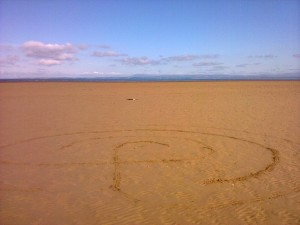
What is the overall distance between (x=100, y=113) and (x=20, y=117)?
454 centimetres

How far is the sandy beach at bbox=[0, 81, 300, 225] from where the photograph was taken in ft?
21.3

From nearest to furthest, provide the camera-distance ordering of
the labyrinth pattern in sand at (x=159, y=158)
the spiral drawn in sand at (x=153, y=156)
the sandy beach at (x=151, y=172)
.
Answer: the sandy beach at (x=151, y=172) → the labyrinth pattern in sand at (x=159, y=158) → the spiral drawn in sand at (x=153, y=156)

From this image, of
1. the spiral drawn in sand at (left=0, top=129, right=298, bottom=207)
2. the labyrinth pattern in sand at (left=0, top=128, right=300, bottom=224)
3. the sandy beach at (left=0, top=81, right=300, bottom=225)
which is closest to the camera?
the sandy beach at (left=0, top=81, right=300, bottom=225)

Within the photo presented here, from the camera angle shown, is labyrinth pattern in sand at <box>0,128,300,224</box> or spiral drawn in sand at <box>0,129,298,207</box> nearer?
labyrinth pattern in sand at <box>0,128,300,224</box>

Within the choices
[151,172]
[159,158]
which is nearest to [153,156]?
[159,158]

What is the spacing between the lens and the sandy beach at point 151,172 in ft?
21.3

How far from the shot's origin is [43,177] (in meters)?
8.54

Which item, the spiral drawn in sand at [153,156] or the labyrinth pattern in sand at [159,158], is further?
the spiral drawn in sand at [153,156]

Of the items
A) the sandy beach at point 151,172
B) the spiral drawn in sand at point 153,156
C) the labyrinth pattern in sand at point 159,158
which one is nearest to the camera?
the sandy beach at point 151,172

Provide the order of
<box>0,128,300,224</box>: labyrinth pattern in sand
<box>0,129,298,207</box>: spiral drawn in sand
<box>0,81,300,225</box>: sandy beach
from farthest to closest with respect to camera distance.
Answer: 1. <box>0,129,298,207</box>: spiral drawn in sand
2. <box>0,128,300,224</box>: labyrinth pattern in sand
3. <box>0,81,300,225</box>: sandy beach

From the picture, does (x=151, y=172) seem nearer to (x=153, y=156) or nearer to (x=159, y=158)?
(x=159, y=158)

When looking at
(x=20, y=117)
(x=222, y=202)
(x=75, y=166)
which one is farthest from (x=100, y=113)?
(x=222, y=202)

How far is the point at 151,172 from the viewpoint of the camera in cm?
889

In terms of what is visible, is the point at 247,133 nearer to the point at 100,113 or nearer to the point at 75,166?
the point at 75,166
